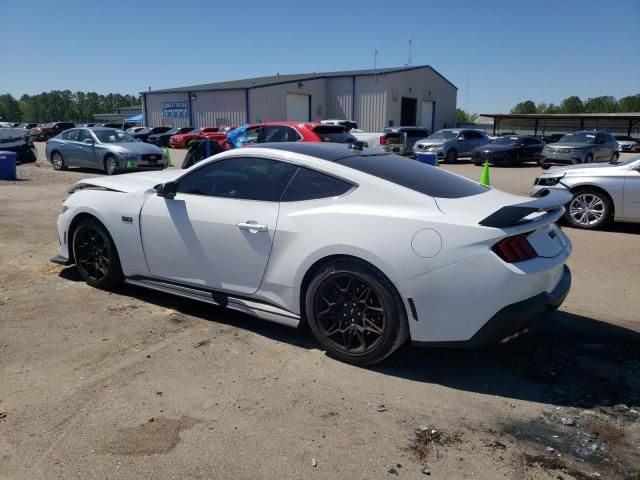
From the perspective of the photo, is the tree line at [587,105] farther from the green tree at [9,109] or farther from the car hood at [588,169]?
the green tree at [9,109]

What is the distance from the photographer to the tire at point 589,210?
860cm

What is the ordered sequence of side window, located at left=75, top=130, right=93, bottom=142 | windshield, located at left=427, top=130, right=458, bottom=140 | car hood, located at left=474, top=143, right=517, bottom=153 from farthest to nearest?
1. windshield, located at left=427, top=130, right=458, bottom=140
2. car hood, located at left=474, top=143, right=517, bottom=153
3. side window, located at left=75, top=130, right=93, bottom=142

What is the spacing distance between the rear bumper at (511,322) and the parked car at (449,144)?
21051mm

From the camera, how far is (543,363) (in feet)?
12.5

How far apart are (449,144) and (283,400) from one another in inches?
884

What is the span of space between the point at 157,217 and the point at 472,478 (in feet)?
10.6

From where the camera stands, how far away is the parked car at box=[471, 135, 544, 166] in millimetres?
23203

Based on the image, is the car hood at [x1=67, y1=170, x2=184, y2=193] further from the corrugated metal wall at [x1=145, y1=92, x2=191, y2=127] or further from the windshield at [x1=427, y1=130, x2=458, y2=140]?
the corrugated metal wall at [x1=145, y1=92, x2=191, y2=127]

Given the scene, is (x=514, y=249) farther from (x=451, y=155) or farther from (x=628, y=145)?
(x=628, y=145)

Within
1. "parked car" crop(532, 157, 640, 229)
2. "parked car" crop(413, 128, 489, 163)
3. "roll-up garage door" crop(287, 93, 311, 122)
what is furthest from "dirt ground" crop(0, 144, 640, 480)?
"roll-up garage door" crop(287, 93, 311, 122)

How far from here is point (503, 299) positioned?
316cm

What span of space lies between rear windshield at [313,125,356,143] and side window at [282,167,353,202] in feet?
32.6

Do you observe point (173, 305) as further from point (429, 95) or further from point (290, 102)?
point (429, 95)

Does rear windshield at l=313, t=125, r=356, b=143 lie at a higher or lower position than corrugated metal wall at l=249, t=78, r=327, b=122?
lower
